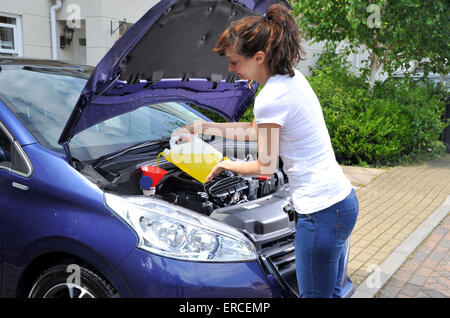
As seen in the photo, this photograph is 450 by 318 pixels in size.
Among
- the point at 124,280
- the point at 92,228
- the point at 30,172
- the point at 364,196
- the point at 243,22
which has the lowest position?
the point at 364,196

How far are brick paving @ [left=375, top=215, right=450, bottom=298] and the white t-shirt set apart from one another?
6.27ft

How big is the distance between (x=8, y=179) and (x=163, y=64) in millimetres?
1165

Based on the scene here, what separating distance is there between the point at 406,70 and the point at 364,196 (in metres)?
4.73

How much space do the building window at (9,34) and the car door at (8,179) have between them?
8.55 m

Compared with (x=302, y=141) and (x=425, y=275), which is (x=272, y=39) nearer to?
(x=302, y=141)

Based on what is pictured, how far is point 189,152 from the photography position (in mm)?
2902

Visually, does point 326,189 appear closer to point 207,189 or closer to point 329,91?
point 207,189

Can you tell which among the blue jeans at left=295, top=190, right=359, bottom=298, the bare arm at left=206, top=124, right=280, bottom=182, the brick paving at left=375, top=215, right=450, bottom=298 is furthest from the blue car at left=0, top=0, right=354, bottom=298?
the brick paving at left=375, top=215, right=450, bottom=298

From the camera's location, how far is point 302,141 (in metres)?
1.96

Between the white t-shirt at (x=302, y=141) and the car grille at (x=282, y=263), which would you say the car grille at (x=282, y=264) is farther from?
the white t-shirt at (x=302, y=141)

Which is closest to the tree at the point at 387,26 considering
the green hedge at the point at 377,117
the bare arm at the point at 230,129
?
the green hedge at the point at 377,117

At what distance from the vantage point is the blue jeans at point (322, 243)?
1.99 meters

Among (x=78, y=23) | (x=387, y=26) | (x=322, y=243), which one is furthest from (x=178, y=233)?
(x=78, y=23)

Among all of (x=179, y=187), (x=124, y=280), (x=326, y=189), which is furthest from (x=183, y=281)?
(x=179, y=187)
